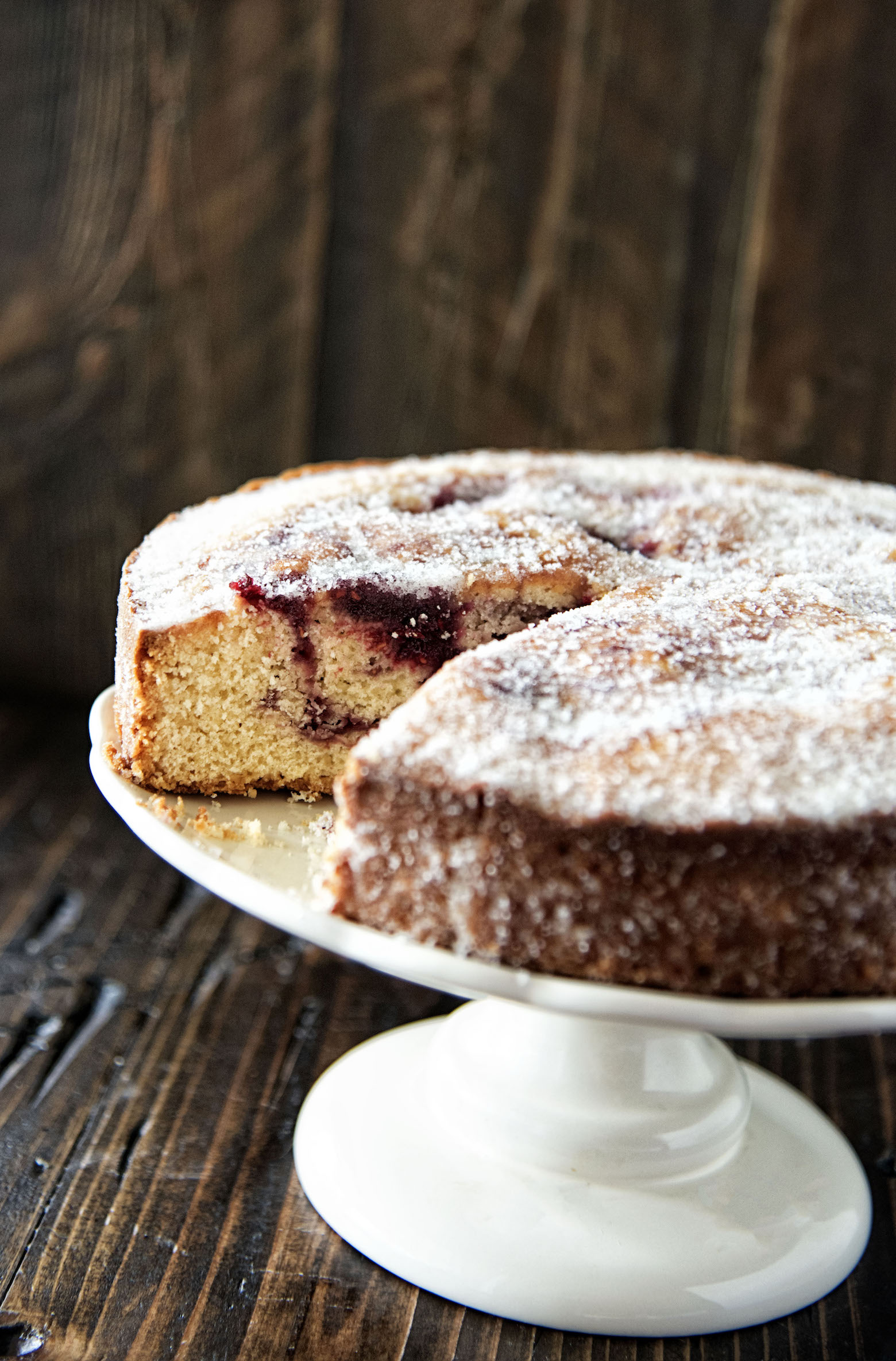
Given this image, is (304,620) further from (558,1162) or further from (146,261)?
(146,261)

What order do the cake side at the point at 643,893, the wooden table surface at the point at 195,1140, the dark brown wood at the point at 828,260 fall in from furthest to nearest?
1. the dark brown wood at the point at 828,260
2. the wooden table surface at the point at 195,1140
3. the cake side at the point at 643,893

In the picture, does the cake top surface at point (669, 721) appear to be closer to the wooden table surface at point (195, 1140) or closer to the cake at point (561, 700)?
the cake at point (561, 700)

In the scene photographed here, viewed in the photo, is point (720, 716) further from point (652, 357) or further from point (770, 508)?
point (652, 357)

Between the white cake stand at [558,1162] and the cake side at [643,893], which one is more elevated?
the cake side at [643,893]

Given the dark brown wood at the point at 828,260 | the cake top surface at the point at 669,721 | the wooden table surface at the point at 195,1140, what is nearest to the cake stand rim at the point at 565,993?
the cake top surface at the point at 669,721

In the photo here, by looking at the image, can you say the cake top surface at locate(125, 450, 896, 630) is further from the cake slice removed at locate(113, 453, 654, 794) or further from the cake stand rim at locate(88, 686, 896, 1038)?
the cake stand rim at locate(88, 686, 896, 1038)

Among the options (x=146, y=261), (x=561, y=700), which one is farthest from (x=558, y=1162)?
(x=146, y=261)

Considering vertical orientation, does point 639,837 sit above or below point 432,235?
below
